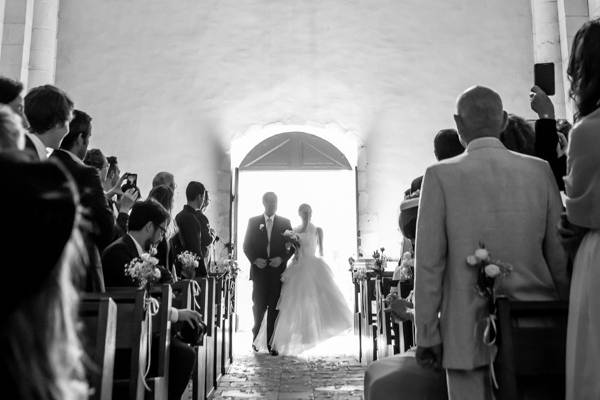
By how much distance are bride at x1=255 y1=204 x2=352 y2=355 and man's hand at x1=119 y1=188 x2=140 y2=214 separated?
2.74 m

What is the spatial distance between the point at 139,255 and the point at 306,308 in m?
3.98

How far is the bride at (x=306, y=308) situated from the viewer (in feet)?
24.0

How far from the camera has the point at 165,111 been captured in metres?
9.65

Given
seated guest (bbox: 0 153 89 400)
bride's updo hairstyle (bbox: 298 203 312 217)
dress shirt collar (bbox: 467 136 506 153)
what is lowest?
seated guest (bbox: 0 153 89 400)

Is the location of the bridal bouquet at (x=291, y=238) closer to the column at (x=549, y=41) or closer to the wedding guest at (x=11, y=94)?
the column at (x=549, y=41)

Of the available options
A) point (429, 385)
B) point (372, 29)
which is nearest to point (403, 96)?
point (372, 29)

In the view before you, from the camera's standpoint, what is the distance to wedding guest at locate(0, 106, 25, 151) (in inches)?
32.2

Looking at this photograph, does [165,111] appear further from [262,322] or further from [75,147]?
[75,147]

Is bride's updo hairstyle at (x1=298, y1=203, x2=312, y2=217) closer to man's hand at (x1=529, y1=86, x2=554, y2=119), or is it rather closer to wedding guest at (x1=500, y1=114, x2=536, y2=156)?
wedding guest at (x1=500, y1=114, x2=536, y2=156)

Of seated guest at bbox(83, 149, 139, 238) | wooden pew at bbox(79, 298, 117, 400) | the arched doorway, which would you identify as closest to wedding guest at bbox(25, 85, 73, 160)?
wooden pew at bbox(79, 298, 117, 400)

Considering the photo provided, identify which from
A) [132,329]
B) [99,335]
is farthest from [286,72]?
[99,335]

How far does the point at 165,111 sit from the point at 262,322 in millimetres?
3787

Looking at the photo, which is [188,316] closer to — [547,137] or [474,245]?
[474,245]

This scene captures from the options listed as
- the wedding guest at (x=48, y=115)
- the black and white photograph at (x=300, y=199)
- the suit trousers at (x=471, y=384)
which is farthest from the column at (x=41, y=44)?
the suit trousers at (x=471, y=384)
